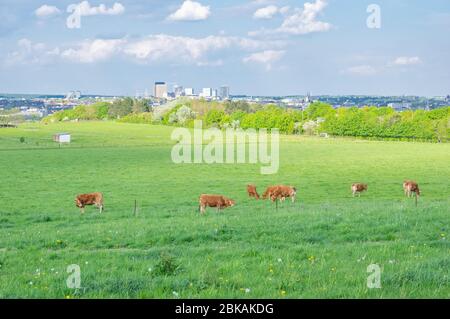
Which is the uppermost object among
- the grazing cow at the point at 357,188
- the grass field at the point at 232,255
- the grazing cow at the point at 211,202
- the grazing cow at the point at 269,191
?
the grass field at the point at 232,255

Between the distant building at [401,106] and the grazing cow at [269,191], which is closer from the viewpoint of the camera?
the grazing cow at [269,191]

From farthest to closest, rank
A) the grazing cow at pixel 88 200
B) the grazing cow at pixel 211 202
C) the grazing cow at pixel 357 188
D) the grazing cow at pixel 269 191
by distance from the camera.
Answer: the grazing cow at pixel 357 188 < the grazing cow at pixel 269 191 < the grazing cow at pixel 88 200 < the grazing cow at pixel 211 202

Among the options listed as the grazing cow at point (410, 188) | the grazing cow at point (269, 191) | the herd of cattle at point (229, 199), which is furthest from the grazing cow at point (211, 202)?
the grazing cow at point (410, 188)

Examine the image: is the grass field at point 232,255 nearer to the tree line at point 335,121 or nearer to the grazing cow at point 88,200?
the grazing cow at point 88,200

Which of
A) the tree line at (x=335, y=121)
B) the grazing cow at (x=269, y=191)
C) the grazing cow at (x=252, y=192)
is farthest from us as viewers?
the tree line at (x=335, y=121)

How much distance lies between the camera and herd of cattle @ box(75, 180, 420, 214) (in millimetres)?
22672

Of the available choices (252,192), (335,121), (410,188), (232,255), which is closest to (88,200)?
(252,192)

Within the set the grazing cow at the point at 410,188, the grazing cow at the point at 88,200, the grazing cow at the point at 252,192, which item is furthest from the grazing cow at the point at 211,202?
the grazing cow at the point at 410,188

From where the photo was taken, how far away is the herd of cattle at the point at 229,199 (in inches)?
893

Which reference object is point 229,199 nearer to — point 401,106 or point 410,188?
point 410,188

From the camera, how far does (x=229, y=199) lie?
2398 cm

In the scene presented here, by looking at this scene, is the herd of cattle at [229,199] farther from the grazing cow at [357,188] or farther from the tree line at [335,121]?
the tree line at [335,121]

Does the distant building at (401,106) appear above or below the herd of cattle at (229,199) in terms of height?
above

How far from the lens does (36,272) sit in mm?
9305
